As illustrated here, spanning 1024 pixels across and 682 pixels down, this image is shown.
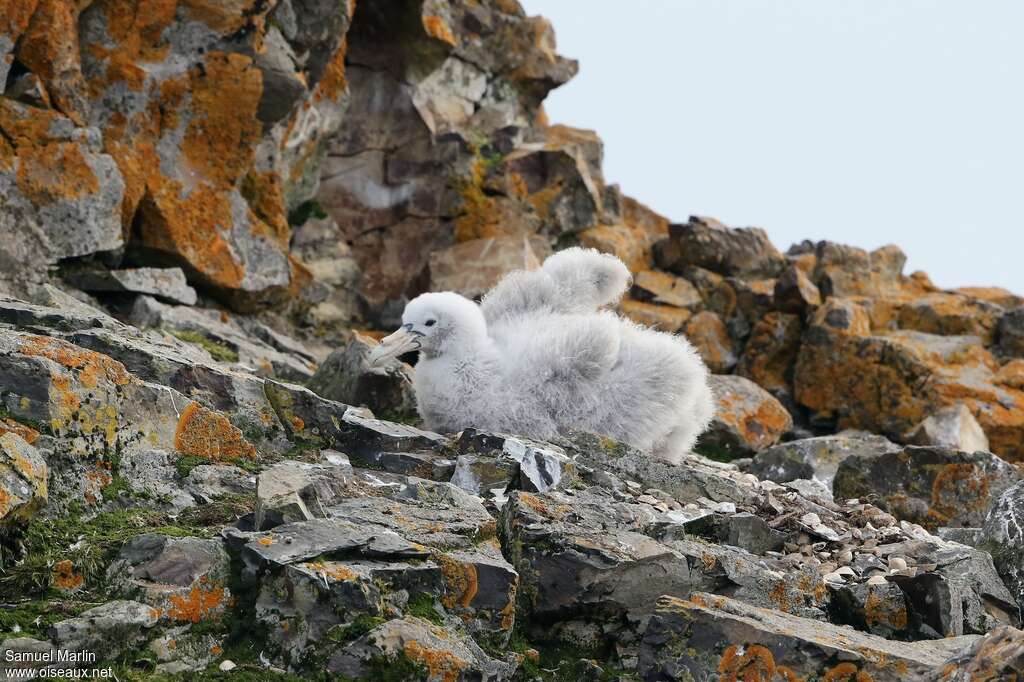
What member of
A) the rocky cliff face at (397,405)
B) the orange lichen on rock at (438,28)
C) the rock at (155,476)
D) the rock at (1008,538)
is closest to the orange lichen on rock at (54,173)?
the rocky cliff face at (397,405)

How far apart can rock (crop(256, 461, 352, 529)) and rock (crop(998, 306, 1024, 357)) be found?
1064 cm

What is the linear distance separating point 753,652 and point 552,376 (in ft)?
11.5

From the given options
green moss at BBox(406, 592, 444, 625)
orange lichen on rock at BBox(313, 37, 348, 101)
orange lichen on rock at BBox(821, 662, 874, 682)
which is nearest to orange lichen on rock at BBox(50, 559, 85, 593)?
green moss at BBox(406, 592, 444, 625)

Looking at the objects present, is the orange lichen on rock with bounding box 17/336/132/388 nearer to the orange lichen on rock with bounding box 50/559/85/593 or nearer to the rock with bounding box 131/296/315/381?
the orange lichen on rock with bounding box 50/559/85/593

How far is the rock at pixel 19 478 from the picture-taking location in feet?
17.2

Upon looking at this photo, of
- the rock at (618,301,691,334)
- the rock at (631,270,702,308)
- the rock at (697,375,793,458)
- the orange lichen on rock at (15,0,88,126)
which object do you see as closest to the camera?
the orange lichen on rock at (15,0,88,126)

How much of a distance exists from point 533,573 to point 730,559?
116 cm

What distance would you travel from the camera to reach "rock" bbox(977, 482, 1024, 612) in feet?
22.6

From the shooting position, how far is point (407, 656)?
16.2 ft

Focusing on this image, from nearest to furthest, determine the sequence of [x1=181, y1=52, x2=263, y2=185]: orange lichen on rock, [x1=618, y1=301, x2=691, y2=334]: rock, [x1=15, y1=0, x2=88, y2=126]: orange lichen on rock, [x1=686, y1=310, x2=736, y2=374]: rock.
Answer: [x1=15, y1=0, x2=88, y2=126]: orange lichen on rock → [x1=181, y1=52, x2=263, y2=185]: orange lichen on rock → [x1=618, y1=301, x2=691, y2=334]: rock → [x1=686, y1=310, x2=736, y2=374]: rock

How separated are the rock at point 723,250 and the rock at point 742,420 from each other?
10.0 ft

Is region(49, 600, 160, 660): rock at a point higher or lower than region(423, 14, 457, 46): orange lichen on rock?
lower

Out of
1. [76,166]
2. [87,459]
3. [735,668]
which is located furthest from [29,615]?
[76,166]

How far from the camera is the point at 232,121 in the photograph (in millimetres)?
11555
